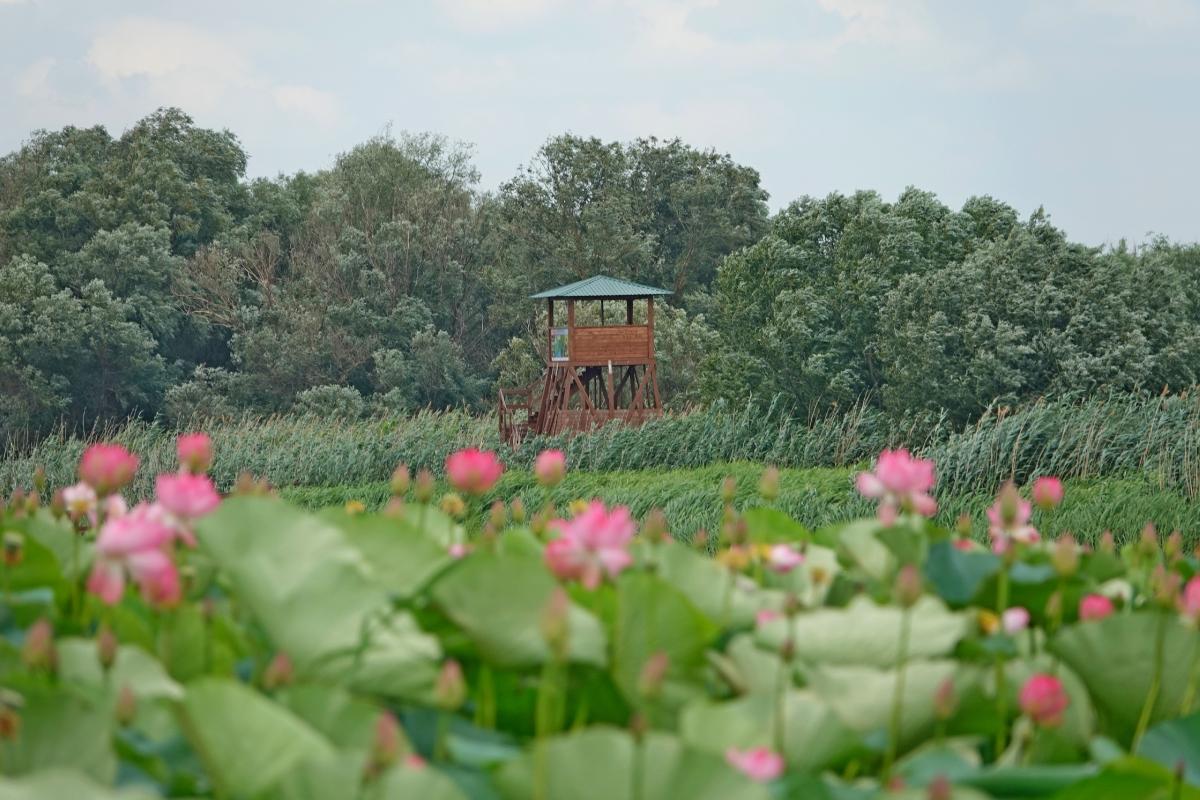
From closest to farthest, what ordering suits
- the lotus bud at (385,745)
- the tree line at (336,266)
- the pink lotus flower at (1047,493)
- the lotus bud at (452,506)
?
the lotus bud at (385,745), the pink lotus flower at (1047,493), the lotus bud at (452,506), the tree line at (336,266)

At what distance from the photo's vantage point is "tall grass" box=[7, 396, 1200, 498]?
10086 millimetres

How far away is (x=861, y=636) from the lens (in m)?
1.08

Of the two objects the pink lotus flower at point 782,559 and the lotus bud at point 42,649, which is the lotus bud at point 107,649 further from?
the pink lotus flower at point 782,559

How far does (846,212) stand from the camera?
17172 mm

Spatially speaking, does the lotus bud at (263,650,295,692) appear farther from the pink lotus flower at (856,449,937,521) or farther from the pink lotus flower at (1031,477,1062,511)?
the pink lotus flower at (1031,477,1062,511)

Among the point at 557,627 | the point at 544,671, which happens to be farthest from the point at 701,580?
the point at 557,627

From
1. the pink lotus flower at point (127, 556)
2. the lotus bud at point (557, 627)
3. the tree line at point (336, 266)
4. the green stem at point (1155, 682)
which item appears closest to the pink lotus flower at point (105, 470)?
the pink lotus flower at point (127, 556)

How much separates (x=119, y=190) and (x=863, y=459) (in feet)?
74.2

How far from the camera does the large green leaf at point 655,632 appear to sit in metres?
1.00

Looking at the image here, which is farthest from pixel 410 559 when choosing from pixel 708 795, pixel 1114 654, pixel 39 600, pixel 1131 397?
pixel 1131 397

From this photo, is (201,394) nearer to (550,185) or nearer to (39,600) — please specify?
(550,185)

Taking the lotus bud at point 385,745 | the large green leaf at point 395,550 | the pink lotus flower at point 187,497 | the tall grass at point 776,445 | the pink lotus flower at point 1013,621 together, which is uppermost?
the pink lotus flower at point 187,497

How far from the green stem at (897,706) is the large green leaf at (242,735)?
41 centimetres

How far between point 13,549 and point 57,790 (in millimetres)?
518
